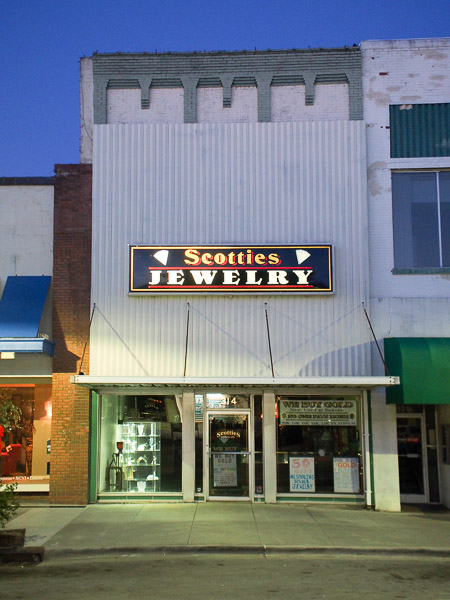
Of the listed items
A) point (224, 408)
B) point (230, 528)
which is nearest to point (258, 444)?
point (224, 408)

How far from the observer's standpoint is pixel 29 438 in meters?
17.1

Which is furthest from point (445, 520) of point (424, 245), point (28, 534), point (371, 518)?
point (28, 534)

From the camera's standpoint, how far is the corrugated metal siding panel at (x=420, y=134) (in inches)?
603

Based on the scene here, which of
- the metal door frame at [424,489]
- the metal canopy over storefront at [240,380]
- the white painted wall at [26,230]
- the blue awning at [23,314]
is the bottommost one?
the metal door frame at [424,489]

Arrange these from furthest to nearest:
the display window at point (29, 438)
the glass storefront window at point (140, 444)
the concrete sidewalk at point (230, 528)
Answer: the display window at point (29, 438), the glass storefront window at point (140, 444), the concrete sidewalk at point (230, 528)

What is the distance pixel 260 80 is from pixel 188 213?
12.4 ft

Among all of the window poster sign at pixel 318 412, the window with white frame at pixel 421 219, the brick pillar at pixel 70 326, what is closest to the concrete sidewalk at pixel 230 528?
the brick pillar at pixel 70 326

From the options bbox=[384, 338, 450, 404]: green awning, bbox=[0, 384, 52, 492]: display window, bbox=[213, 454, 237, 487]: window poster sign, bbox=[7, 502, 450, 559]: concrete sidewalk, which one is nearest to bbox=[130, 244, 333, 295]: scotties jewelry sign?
bbox=[384, 338, 450, 404]: green awning

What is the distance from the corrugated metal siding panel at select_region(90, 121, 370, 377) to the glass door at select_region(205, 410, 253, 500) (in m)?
1.13

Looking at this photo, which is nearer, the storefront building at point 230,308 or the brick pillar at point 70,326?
the brick pillar at point 70,326

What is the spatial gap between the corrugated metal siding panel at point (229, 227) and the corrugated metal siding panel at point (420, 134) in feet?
3.16

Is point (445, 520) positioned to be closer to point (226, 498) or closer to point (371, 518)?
point (371, 518)

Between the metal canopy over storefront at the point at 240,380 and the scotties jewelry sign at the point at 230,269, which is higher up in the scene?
the scotties jewelry sign at the point at 230,269

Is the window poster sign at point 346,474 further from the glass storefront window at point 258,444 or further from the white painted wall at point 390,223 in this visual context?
the glass storefront window at point 258,444
